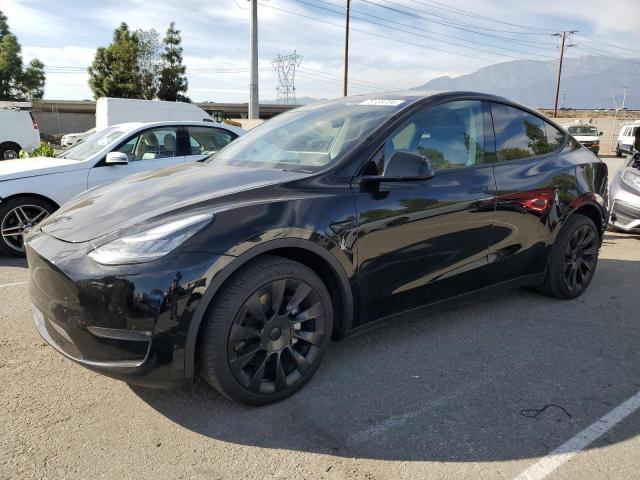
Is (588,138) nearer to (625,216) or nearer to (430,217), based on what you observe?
(625,216)

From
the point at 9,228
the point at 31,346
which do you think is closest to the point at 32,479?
the point at 31,346

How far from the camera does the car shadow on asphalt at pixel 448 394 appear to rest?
7.87 ft

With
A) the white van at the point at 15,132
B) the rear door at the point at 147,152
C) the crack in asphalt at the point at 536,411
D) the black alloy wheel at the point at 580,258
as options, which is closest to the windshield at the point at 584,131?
the white van at the point at 15,132

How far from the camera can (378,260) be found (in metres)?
2.89

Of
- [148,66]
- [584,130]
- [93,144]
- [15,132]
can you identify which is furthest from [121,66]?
[93,144]

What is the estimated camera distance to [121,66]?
41031 millimetres

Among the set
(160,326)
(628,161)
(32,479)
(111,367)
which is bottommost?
(32,479)

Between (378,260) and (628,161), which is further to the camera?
(628,161)

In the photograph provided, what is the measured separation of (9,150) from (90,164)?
14.8 metres

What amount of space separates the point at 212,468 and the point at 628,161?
7.21 meters

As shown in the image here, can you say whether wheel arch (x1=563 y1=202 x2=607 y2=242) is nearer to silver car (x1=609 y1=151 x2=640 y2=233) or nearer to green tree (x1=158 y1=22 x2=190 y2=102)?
silver car (x1=609 y1=151 x2=640 y2=233)

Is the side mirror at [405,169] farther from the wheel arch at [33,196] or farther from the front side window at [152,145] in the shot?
the front side window at [152,145]

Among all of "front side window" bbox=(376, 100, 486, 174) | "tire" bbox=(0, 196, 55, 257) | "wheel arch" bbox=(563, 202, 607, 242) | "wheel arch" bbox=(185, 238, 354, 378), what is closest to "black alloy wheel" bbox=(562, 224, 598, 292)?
"wheel arch" bbox=(563, 202, 607, 242)

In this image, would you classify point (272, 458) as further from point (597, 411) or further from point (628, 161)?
point (628, 161)
